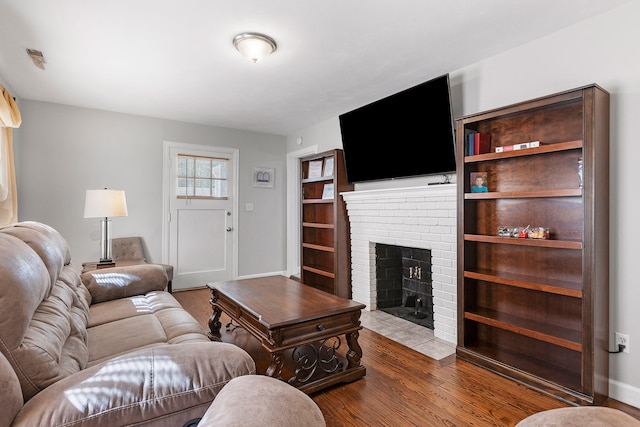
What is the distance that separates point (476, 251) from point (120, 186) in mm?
4108

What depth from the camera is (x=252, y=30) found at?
2.26m

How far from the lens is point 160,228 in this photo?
4.41 meters

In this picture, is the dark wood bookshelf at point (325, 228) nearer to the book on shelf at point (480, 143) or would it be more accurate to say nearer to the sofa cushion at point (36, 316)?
the book on shelf at point (480, 143)

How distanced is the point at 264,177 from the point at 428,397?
3955 millimetres

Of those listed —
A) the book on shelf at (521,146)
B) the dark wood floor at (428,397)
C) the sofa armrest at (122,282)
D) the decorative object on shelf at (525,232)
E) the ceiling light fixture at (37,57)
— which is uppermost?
the ceiling light fixture at (37,57)

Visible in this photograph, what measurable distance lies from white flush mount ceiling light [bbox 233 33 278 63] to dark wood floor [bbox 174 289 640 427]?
7.79 feet

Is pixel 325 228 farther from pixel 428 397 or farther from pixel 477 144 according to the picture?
pixel 428 397

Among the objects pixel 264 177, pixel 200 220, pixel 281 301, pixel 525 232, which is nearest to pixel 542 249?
pixel 525 232

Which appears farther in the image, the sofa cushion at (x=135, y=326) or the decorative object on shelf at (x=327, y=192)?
the decorative object on shelf at (x=327, y=192)

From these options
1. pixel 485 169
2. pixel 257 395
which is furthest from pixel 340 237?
pixel 257 395

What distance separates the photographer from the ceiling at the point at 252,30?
2.02m

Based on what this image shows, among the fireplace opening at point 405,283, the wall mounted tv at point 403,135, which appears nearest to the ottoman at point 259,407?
the wall mounted tv at point 403,135

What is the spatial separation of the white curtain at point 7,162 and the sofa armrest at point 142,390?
9.04 ft

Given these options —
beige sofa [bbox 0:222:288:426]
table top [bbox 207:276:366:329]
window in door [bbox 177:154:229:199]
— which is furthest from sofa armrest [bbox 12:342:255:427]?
window in door [bbox 177:154:229:199]
